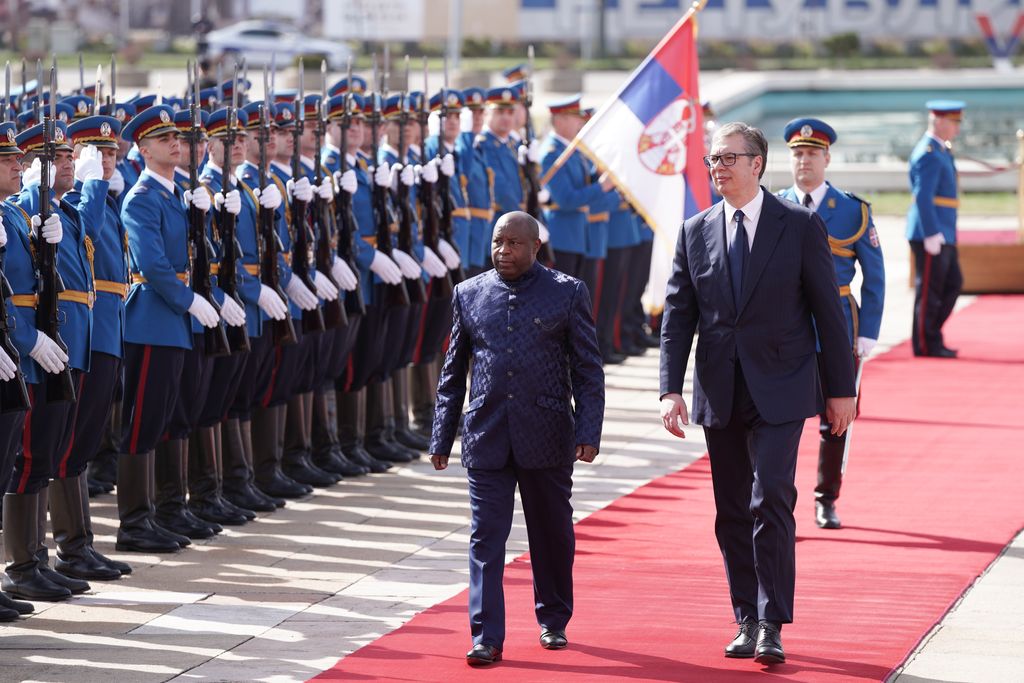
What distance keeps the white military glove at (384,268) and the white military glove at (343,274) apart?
0.32 metres

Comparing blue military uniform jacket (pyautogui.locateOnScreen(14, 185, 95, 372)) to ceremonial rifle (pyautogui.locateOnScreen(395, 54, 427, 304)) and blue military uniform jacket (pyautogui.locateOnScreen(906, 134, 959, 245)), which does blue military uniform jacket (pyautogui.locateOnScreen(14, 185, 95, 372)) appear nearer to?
ceremonial rifle (pyautogui.locateOnScreen(395, 54, 427, 304))

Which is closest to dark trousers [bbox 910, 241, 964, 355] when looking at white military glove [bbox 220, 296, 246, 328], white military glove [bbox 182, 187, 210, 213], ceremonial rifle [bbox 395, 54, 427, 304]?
ceremonial rifle [bbox 395, 54, 427, 304]

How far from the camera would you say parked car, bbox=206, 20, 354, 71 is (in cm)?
4441

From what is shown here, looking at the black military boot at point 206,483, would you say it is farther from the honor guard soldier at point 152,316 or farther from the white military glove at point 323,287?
the white military glove at point 323,287

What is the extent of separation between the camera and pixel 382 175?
9.90m

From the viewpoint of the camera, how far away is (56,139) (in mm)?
7180

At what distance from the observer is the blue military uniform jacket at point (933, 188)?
1376 centimetres

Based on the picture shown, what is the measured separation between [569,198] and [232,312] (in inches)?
182

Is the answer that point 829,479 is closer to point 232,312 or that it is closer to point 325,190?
point 232,312

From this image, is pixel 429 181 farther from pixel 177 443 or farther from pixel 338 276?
pixel 177 443

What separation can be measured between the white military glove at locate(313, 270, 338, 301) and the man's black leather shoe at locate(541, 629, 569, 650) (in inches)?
129

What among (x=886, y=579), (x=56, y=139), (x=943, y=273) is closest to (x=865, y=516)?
(x=886, y=579)

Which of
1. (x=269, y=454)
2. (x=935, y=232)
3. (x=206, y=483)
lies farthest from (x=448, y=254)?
(x=935, y=232)

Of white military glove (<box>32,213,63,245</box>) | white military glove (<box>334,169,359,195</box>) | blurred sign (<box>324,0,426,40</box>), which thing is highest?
blurred sign (<box>324,0,426,40</box>)
